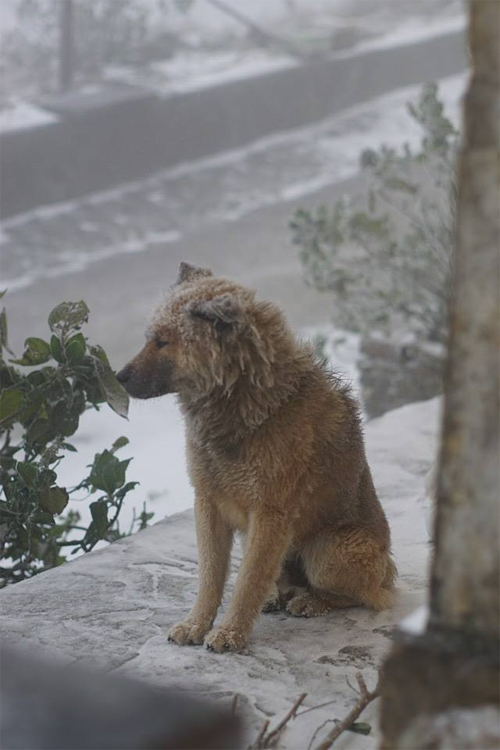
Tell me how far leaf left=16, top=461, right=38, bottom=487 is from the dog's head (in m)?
0.65

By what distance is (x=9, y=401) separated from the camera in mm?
2924

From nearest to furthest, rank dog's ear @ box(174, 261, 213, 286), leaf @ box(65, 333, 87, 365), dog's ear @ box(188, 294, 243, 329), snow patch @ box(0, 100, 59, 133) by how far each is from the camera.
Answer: dog's ear @ box(188, 294, 243, 329) → dog's ear @ box(174, 261, 213, 286) → leaf @ box(65, 333, 87, 365) → snow patch @ box(0, 100, 59, 133)

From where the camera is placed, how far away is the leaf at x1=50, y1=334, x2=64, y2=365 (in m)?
3.04

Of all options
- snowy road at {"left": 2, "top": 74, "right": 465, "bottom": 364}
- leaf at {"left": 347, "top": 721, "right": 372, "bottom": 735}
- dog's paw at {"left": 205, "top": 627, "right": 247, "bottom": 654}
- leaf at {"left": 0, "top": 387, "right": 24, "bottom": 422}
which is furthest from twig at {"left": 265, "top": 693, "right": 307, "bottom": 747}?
snowy road at {"left": 2, "top": 74, "right": 465, "bottom": 364}

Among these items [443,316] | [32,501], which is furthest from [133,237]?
[32,501]

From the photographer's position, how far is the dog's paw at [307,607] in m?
2.62

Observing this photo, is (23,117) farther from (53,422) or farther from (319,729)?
(319,729)

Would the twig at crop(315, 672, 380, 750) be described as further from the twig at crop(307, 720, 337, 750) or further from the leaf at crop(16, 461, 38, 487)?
the leaf at crop(16, 461, 38, 487)

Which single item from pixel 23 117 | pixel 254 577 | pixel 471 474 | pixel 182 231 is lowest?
pixel 254 577

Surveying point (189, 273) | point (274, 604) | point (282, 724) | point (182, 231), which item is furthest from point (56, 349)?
point (182, 231)

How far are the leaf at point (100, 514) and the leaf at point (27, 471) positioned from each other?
245 mm

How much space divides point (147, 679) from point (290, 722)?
1.16 feet

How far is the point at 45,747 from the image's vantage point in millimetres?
1261

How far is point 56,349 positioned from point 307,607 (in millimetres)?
1021
